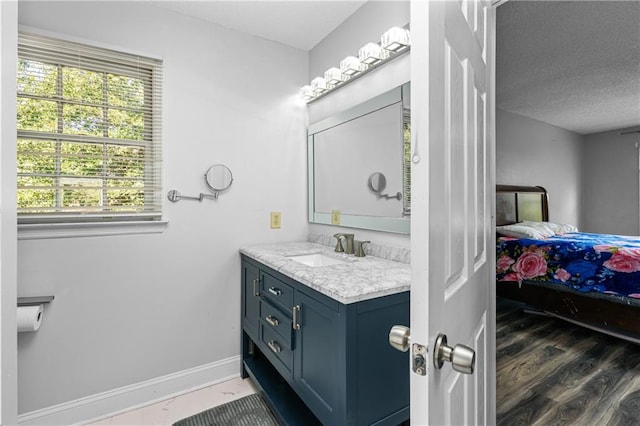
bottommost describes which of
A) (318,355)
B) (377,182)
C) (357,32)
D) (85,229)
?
(318,355)

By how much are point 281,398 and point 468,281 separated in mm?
1382

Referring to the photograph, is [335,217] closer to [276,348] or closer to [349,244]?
[349,244]

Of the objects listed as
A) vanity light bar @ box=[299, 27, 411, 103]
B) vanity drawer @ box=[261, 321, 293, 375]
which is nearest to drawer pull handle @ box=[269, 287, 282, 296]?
vanity drawer @ box=[261, 321, 293, 375]

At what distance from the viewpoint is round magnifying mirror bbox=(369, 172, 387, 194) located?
183 centimetres

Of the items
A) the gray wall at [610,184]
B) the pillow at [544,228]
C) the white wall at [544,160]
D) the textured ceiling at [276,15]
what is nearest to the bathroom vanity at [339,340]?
the textured ceiling at [276,15]

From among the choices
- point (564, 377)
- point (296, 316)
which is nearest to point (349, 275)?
point (296, 316)

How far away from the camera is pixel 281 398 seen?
1.73 meters

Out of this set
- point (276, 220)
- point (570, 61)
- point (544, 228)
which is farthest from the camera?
point (544, 228)

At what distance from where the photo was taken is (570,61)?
2.74m

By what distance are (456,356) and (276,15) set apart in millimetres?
2187

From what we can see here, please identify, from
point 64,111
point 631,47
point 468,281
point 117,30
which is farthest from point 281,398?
point 631,47

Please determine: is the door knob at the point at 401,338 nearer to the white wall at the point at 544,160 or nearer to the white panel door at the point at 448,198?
the white panel door at the point at 448,198

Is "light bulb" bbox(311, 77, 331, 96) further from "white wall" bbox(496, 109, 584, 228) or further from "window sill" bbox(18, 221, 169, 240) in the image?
"white wall" bbox(496, 109, 584, 228)

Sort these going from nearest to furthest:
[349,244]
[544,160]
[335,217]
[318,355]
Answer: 1. [318,355]
2. [349,244]
3. [335,217]
4. [544,160]
